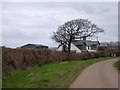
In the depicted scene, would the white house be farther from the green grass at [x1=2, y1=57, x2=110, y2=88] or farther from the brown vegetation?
the green grass at [x1=2, y1=57, x2=110, y2=88]

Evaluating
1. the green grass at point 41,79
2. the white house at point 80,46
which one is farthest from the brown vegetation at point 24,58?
the white house at point 80,46

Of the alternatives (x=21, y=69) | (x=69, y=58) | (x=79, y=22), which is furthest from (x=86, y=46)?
(x=21, y=69)

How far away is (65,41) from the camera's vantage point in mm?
82438

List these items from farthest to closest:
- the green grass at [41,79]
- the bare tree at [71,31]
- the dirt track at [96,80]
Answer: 1. the bare tree at [71,31]
2. the dirt track at [96,80]
3. the green grass at [41,79]

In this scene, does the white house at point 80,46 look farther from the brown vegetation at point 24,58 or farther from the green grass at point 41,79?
the green grass at point 41,79

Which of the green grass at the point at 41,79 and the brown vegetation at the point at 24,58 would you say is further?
the brown vegetation at the point at 24,58

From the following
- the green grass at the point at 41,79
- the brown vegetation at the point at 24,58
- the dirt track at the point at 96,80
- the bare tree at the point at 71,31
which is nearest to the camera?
the green grass at the point at 41,79

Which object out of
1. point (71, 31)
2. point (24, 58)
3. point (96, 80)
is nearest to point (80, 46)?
point (71, 31)

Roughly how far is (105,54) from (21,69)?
54080 mm

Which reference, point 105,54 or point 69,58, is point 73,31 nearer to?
point 105,54

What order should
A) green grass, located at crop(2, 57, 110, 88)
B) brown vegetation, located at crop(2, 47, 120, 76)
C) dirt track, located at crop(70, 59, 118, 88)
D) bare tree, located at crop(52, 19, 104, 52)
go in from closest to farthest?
green grass, located at crop(2, 57, 110, 88)
dirt track, located at crop(70, 59, 118, 88)
brown vegetation, located at crop(2, 47, 120, 76)
bare tree, located at crop(52, 19, 104, 52)

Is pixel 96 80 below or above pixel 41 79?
below

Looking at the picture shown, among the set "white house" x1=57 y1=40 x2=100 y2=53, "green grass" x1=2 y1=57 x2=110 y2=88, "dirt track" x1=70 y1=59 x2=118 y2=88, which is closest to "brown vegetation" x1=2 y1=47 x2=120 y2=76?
"green grass" x1=2 y1=57 x2=110 y2=88

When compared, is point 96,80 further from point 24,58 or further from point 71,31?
point 71,31
